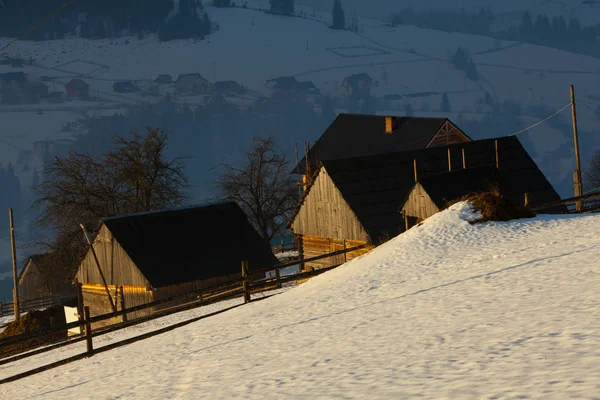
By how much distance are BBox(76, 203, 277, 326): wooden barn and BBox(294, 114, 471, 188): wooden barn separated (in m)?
20.9

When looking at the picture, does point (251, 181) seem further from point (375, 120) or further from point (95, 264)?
point (95, 264)

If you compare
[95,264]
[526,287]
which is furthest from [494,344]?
[95,264]

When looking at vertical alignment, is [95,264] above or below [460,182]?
below

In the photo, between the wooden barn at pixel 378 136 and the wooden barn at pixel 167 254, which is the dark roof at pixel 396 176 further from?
the wooden barn at pixel 378 136

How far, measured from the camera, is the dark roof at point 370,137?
6059 centimetres

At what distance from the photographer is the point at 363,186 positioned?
37.1 metres

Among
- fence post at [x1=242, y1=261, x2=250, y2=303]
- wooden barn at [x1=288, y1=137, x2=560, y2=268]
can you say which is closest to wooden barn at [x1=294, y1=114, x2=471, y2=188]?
wooden barn at [x1=288, y1=137, x2=560, y2=268]

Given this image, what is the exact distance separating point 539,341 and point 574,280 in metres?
5.01

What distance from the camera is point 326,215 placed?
38750 millimetres

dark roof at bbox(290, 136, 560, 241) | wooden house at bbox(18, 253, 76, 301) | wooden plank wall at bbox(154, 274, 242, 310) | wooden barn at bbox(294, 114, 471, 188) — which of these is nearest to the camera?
wooden plank wall at bbox(154, 274, 242, 310)

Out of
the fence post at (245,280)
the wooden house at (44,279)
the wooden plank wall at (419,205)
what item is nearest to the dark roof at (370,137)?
the wooden house at (44,279)

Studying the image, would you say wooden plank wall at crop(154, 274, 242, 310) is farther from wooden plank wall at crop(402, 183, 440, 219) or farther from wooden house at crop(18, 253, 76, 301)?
wooden house at crop(18, 253, 76, 301)

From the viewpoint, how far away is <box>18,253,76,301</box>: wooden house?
180ft

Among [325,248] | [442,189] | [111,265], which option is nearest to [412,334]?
[442,189]
